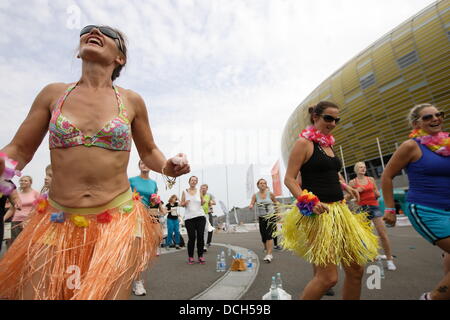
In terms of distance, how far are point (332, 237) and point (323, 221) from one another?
0.51 feet

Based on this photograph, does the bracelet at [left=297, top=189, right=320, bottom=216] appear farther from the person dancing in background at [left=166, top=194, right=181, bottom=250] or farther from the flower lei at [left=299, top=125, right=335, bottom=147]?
the person dancing in background at [left=166, top=194, right=181, bottom=250]

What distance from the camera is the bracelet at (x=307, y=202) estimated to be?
258cm

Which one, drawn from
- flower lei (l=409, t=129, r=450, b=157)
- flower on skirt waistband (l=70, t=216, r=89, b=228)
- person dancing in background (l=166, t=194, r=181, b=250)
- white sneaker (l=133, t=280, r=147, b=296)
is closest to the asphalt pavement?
white sneaker (l=133, t=280, r=147, b=296)

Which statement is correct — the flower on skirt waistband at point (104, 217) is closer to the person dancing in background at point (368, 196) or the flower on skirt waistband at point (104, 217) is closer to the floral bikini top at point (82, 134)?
the floral bikini top at point (82, 134)

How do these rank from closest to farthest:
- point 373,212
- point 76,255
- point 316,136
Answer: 1. point 76,255
2. point 316,136
3. point 373,212

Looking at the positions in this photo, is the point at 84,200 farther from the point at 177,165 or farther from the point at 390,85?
the point at 390,85

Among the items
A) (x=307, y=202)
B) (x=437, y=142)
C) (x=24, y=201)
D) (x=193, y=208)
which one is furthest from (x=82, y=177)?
(x=193, y=208)

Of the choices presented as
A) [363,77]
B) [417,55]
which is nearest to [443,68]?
[417,55]

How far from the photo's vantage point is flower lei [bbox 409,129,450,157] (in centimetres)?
290

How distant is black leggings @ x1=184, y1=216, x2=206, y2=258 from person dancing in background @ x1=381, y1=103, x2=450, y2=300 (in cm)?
455

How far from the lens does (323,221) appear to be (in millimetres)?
2648

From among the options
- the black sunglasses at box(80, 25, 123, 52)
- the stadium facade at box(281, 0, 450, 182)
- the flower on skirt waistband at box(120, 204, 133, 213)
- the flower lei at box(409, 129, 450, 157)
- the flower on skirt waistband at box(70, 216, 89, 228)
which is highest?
the stadium facade at box(281, 0, 450, 182)

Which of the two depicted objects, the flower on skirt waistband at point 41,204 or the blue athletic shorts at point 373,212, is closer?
the flower on skirt waistband at point 41,204

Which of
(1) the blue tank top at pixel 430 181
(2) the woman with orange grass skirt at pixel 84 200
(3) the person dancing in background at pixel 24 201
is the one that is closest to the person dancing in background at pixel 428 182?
(1) the blue tank top at pixel 430 181
